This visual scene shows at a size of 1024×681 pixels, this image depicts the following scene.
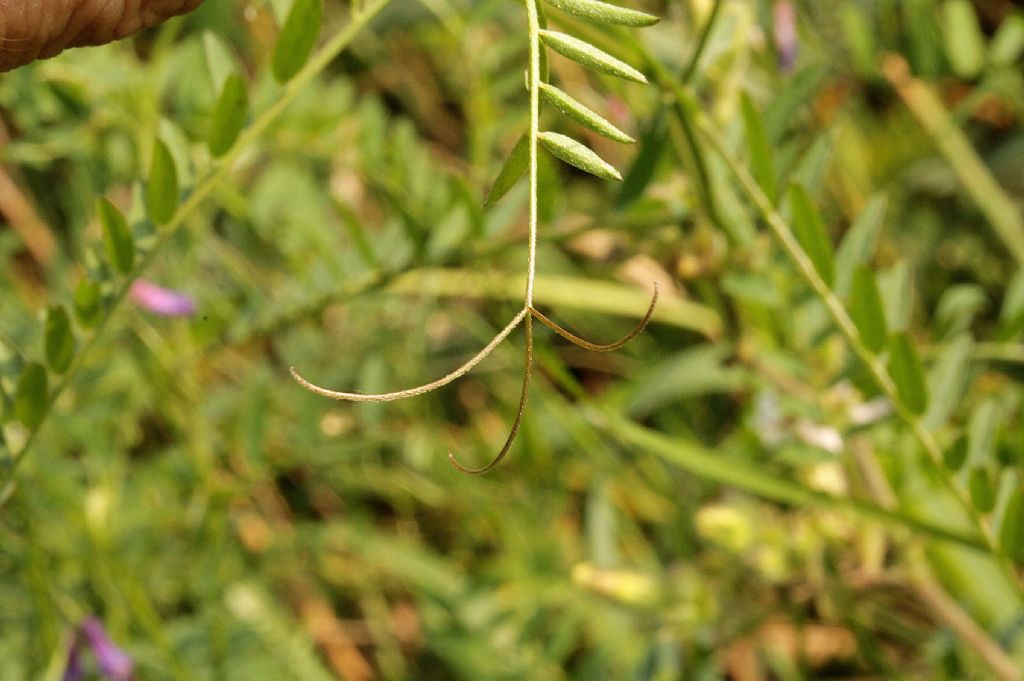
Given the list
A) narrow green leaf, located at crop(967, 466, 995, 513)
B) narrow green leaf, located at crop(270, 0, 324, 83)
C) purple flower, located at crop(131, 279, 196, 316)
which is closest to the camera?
narrow green leaf, located at crop(270, 0, 324, 83)

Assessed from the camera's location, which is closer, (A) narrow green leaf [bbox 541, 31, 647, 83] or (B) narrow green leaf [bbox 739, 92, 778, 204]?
(A) narrow green leaf [bbox 541, 31, 647, 83]

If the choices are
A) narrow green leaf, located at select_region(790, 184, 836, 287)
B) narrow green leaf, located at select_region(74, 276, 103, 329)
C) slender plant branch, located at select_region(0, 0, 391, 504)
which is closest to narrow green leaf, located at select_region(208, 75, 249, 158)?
slender plant branch, located at select_region(0, 0, 391, 504)

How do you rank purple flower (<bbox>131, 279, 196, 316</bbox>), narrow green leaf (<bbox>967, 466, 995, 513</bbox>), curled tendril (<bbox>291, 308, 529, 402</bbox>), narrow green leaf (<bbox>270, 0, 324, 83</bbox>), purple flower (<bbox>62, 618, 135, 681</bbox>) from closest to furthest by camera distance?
curled tendril (<bbox>291, 308, 529, 402</bbox>) → narrow green leaf (<bbox>270, 0, 324, 83</bbox>) → narrow green leaf (<bbox>967, 466, 995, 513</bbox>) → purple flower (<bbox>62, 618, 135, 681</bbox>) → purple flower (<bbox>131, 279, 196, 316</bbox>)

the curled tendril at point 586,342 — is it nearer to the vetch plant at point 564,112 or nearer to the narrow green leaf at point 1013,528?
the vetch plant at point 564,112

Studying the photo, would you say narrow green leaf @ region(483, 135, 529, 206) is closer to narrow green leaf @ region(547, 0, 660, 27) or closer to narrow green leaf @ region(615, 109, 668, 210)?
narrow green leaf @ region(547, 0, 660, 27)

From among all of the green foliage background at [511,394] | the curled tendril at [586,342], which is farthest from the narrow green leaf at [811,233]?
the curled tendril at [586,342]

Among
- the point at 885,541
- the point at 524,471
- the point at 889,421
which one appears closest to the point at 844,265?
the point at 889,421

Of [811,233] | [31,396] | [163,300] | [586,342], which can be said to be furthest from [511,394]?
[586,342]
